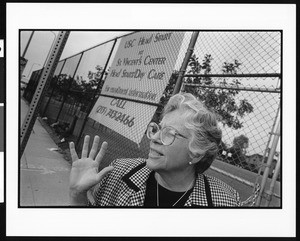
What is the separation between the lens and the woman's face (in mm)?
1894

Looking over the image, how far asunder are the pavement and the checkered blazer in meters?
1.70

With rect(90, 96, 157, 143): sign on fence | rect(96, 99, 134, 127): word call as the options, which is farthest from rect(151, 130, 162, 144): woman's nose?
rect(96, 99, 134, 127): word call

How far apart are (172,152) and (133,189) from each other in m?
0.33

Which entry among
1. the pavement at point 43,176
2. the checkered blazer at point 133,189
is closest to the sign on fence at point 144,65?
the checkered blazer at point 133,189

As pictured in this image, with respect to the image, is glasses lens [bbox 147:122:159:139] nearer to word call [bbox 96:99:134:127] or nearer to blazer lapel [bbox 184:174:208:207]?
blazer lapel [bbox 184:174:208:207]

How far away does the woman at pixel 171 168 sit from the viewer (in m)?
1.86

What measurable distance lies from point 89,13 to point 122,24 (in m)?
0.28

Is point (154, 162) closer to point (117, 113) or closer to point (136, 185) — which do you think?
point (136, 185)

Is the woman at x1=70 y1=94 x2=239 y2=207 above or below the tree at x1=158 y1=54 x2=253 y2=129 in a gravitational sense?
below

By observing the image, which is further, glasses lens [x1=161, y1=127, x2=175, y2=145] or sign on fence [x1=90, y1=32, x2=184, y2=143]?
sign on fence [x1=90, y1=32, x2=184, y2=143]

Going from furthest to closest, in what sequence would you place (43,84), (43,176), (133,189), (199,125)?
(43,176) < (43,84) < (199,125) < (133,189)

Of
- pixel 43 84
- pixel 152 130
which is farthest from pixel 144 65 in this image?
pixel 152 130

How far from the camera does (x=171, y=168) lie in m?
1.91

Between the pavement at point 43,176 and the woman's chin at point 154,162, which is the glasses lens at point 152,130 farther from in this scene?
the pavement at point 43,176
